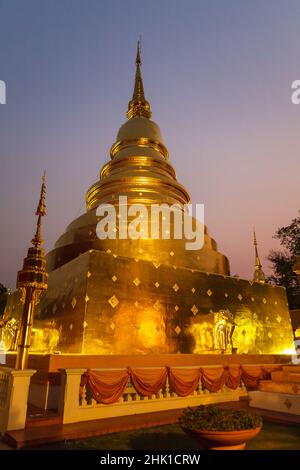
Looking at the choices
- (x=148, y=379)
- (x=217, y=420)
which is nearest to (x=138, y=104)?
(x=148, y=379)

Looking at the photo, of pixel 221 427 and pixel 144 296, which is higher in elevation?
pixel 144 296

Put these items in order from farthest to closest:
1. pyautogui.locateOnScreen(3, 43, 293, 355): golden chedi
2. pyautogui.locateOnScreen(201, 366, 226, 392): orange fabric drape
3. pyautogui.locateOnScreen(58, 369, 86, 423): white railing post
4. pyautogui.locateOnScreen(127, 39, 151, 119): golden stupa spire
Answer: pyautogui.locateOnScreen(127, 39, 151, 119): golden stupa spire → pyautogui.locateOnScreen(3, 43, 293, 355): golden chedi → pyautogui.locateOnScreen(201, 366, 226, 392): orange fabric drape → pyautogui.locateOnScreen(58, 369, 86, 423): white railing post

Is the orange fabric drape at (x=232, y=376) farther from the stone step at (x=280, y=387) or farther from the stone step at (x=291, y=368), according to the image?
the stone step at (x=291, y=368)

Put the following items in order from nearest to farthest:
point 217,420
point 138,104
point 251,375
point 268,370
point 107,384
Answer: point 217,420 < point 107,384 < point 251,375 < point 268,370 < point 138,104

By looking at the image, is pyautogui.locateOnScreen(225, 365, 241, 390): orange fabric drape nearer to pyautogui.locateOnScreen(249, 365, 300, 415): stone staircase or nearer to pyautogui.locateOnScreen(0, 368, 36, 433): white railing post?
pyautogui.locateOnScreen(249, 365, 300, 415): stone staircase

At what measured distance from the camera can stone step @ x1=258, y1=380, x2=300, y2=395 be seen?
854cm

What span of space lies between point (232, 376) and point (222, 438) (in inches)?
218

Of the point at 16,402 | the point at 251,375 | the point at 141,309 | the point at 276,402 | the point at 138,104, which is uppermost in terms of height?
the point at 138,104

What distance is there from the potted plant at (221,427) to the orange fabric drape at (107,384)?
2.82 m

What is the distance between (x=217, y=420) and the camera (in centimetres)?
434

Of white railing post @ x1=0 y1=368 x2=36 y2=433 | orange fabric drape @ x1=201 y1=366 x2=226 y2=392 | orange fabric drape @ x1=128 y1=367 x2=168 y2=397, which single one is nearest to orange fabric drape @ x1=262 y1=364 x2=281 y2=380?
orange fabric drape @ x1=201 y1=366 x2=226 y2=392

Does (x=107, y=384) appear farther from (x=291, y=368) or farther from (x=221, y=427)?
(x=291, y=368)

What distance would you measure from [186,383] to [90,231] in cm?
758

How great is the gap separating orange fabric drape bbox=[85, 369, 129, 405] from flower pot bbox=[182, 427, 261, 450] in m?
3.09
